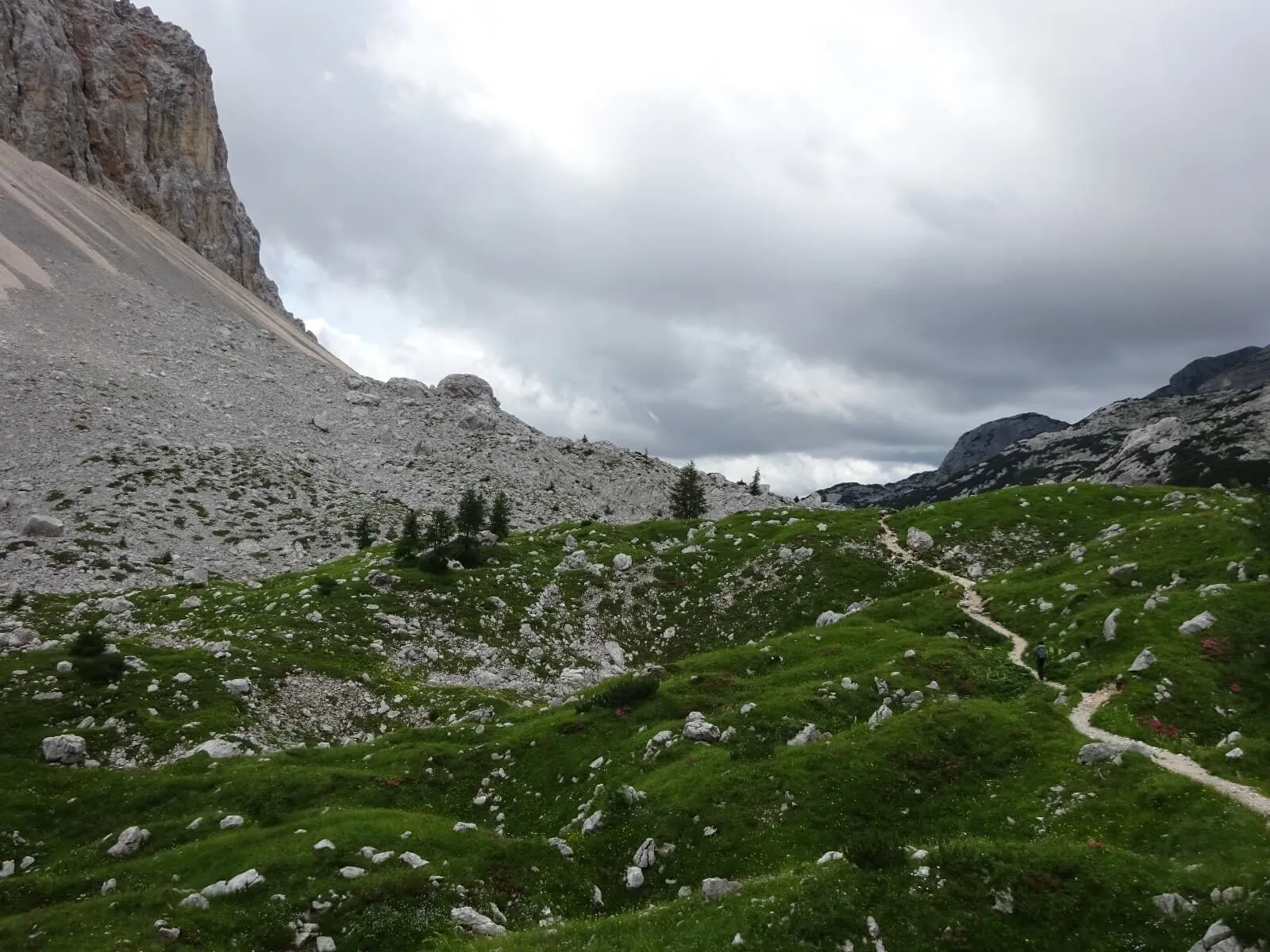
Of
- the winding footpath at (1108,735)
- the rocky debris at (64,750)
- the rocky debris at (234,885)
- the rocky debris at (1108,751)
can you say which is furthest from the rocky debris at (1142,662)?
the rocky debris at (64,750)

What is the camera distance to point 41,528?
59344mm

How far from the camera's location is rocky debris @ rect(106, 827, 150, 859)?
24.1 metres

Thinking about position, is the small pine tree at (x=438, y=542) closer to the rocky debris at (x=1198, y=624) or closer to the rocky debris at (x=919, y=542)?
the rocky debris at (x=919, y=542)

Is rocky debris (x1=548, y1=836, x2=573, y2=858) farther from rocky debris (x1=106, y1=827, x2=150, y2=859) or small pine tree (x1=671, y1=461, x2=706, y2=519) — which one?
small pine tree (x1=671, y1=461, x2=706, y2=519)

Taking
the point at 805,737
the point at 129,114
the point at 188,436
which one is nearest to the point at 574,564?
the point at 805,737

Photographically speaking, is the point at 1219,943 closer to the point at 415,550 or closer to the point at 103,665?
the point at 103,665

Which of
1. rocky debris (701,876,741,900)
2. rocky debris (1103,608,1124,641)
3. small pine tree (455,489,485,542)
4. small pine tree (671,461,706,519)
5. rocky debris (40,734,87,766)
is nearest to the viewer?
rocky debris (701,876,741,900)

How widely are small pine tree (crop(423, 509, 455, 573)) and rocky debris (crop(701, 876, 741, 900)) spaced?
41.5m

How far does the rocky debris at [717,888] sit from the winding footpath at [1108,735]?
1447 cm

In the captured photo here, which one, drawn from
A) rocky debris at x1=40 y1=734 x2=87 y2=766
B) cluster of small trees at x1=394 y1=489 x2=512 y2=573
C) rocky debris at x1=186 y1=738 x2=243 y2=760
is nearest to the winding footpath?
rocky debris at x1=186 y1=738 x2=243 y2=760

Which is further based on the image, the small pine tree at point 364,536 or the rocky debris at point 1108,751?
the small pine tree at point 364,536

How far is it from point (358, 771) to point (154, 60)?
218 m

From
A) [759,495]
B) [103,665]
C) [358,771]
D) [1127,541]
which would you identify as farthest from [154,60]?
[1127,541]

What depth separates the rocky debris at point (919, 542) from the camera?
6078 cm
